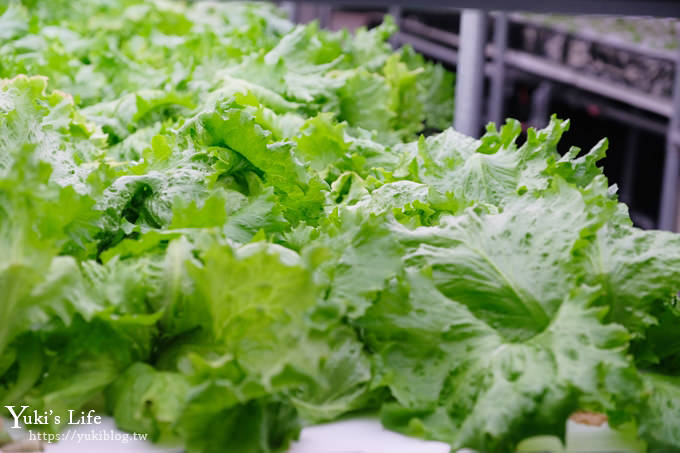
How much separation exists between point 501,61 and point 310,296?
3.99 metres

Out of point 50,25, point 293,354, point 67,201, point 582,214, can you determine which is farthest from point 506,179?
point 50,25

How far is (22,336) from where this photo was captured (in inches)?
43.0

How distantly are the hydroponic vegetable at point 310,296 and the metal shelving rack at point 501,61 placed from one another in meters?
0.35

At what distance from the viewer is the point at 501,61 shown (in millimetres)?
4719

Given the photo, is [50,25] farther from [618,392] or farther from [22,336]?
[618,392]

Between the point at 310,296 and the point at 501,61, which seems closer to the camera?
the point at 310,296

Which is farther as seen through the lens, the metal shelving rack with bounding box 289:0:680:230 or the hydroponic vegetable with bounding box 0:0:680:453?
the metal shelving rack with bounding box 289:0:680:230

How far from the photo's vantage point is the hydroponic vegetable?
3.28ft

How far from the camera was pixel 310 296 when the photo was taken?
1000mm

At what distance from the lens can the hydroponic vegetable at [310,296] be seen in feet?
3.28

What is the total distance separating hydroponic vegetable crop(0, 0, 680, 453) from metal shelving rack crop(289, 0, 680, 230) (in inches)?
13.7

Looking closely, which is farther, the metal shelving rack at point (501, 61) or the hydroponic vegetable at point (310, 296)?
the metal shelving rack at point (501, 61)

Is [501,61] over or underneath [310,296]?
underneath

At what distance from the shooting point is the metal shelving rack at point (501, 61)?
1729 millimetres
